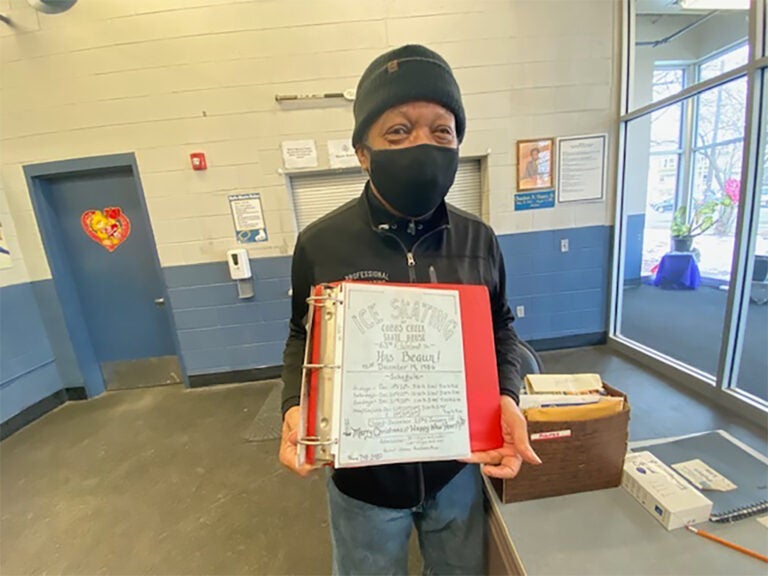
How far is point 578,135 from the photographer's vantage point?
9.67 feet

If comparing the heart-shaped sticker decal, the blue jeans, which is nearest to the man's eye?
the blue jeans

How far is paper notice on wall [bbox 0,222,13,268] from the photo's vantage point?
2791mm

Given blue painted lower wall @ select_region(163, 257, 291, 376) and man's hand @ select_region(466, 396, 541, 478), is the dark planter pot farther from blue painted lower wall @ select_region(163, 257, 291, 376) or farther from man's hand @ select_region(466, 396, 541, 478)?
man's hand @ select_region(466, 396, 541, 478)

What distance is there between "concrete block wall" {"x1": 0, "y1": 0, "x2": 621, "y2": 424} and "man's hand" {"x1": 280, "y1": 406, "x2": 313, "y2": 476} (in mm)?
2483

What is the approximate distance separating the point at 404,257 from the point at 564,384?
1.93 feet

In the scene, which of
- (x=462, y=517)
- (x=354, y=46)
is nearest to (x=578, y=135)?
(x=354, y=46)

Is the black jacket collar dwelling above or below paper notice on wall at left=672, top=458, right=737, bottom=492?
above

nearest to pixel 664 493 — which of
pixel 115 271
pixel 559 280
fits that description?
pixel 559 280

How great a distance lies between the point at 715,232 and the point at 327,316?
6.30m

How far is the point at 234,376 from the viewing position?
3.23 m

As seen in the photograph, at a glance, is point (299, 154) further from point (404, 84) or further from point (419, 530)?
point (419, 530)

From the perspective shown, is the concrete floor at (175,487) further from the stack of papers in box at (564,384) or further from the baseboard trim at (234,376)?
the stack of papers in box at (564,384)

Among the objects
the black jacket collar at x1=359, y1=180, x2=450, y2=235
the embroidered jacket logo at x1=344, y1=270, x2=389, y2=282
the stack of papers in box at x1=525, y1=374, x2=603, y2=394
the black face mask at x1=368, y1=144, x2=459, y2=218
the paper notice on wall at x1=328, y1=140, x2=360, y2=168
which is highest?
the paper notice on wall at x1=328, y1=140, x2=360, y2=168

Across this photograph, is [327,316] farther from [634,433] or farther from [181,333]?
[181,333]
